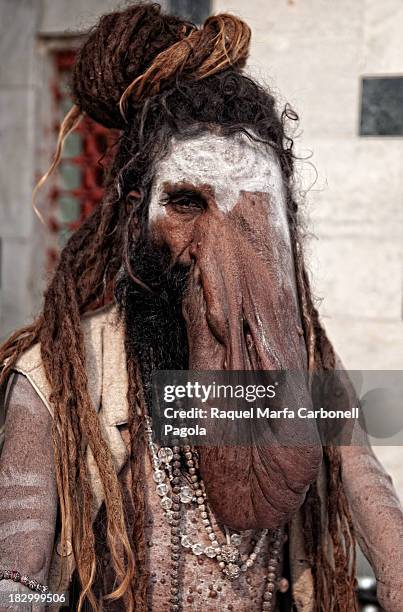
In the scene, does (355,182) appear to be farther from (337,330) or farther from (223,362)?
(223,362)

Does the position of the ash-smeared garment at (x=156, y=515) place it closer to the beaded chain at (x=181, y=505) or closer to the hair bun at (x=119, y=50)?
the beaded chain at (x=181, y=505)

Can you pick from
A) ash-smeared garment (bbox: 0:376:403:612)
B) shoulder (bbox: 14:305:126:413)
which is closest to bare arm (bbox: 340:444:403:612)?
ash-smeared garment (bbox: 0:376:403:612)

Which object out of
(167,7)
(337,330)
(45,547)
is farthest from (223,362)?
(167,7)

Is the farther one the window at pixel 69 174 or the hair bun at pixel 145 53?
the window at pixel 69 174

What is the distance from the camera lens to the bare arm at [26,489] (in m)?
1.33

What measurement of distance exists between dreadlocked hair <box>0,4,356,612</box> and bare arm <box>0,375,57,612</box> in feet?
0.08

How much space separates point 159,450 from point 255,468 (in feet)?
0.80

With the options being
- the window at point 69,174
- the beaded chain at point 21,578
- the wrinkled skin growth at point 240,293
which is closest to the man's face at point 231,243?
the wrinkled skin growth at point 240,293

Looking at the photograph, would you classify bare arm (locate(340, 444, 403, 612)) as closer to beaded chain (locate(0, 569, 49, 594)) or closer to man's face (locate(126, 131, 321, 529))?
man's face (locate(126, 131, 321, 529))

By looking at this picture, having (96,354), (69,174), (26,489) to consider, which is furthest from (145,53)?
(69,174)

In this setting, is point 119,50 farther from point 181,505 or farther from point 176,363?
point 181,505

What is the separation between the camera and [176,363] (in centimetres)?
150

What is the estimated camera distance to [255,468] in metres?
1.30

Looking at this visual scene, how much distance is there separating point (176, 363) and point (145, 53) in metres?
0.55
